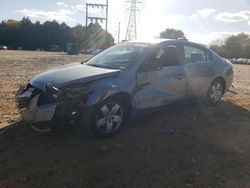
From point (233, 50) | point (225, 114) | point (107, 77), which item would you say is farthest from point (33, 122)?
point (233, 50)

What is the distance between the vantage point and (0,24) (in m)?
84.8

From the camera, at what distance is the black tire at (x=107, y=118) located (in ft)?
16.6

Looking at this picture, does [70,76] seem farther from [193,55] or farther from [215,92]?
[215,92]

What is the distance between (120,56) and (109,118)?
1.43 m

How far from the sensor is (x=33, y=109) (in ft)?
16.3

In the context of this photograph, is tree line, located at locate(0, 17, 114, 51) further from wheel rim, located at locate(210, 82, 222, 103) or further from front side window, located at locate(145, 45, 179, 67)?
front side window, located at locate(145, 45, 179, 67)

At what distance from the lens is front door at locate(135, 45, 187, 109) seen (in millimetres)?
5723

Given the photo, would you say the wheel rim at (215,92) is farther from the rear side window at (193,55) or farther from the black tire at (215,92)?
the rear side window at (193,55)

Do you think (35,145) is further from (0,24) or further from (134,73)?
(0,24)

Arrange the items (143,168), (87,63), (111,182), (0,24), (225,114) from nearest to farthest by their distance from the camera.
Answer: (111,182)
(143,168)
(87,63)
(225,114)
(0,24)

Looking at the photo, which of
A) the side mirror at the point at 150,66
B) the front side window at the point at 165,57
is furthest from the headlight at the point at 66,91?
the front side window at the point at 165,57

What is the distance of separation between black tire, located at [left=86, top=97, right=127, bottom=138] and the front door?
407mm

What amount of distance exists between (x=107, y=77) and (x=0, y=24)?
286 feet

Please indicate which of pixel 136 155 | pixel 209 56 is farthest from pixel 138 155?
pixel 209 56
